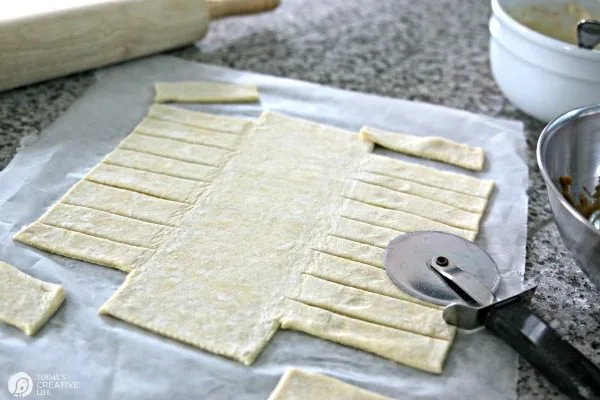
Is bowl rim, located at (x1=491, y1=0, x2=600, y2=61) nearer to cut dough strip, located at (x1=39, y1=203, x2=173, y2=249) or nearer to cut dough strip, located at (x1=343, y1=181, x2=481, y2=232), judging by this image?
cut dough strip, located at (x1=343, y1=181, x2=481, y2=232)

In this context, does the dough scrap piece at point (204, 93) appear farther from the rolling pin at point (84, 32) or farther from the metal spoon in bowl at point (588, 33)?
the metal spoon in bowl at point (588, 33)

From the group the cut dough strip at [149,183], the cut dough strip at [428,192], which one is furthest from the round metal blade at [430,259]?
the cut dough strip at [149,183]

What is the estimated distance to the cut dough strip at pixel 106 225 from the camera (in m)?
1.10

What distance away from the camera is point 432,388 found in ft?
3.00

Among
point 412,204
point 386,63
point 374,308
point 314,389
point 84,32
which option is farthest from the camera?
point 386,63

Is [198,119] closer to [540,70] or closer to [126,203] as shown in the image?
[126,203]

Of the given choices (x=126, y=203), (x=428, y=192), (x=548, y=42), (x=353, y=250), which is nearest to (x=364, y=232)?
(x=353, y=250)

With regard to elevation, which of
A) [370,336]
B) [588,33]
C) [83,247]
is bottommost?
[370,336]

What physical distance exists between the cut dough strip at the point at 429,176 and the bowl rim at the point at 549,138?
20 centimetres

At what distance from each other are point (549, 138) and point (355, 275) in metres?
0.37

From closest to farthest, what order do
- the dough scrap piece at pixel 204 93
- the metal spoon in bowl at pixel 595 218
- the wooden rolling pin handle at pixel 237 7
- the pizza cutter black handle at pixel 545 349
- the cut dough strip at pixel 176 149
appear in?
the pizza cutter black handle at pixel 545 349 → the metal spoon in bowl at pixel 595 218 → the cut dough strip at pixel 176 149 → the dough scrap piece at pixel 204 93 → the wooden rolling pin handle at pixel 237 7

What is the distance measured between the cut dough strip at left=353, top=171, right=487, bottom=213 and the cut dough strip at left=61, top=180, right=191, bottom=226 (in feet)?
1.12

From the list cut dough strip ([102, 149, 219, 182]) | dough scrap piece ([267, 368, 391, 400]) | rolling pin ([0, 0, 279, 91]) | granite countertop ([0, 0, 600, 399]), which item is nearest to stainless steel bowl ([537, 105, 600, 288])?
granite countertop ([0, 0, 600, 399])

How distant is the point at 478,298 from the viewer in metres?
0.98
